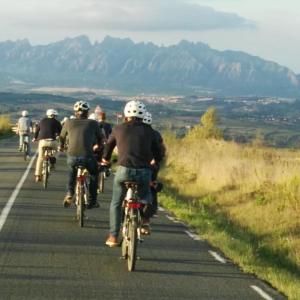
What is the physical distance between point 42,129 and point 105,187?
242cm

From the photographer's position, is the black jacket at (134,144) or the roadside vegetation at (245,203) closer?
the black jacket at (134,144)

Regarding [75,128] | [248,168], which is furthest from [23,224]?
[248,168]

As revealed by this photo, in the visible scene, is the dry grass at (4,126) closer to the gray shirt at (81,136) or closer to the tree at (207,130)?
the tree at (207,130)

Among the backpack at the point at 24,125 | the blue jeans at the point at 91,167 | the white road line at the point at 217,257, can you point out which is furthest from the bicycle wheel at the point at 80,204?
the backpack at the point at 24,125

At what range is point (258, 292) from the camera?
8.59 m

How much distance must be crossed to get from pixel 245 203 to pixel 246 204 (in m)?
0.30

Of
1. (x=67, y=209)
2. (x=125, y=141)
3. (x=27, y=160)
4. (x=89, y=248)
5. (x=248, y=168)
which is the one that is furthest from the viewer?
(x=27, y=160)

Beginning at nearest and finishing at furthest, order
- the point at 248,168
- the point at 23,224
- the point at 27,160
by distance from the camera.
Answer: the point at 23,224
the point at 248,168
the point at 27,160

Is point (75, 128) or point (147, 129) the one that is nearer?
point (147, 129)

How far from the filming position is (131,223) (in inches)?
371

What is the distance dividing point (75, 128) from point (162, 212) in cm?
356

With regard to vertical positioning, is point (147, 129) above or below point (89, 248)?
above

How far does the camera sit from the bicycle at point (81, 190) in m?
13.0

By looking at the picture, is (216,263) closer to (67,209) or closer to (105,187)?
(67,209)
